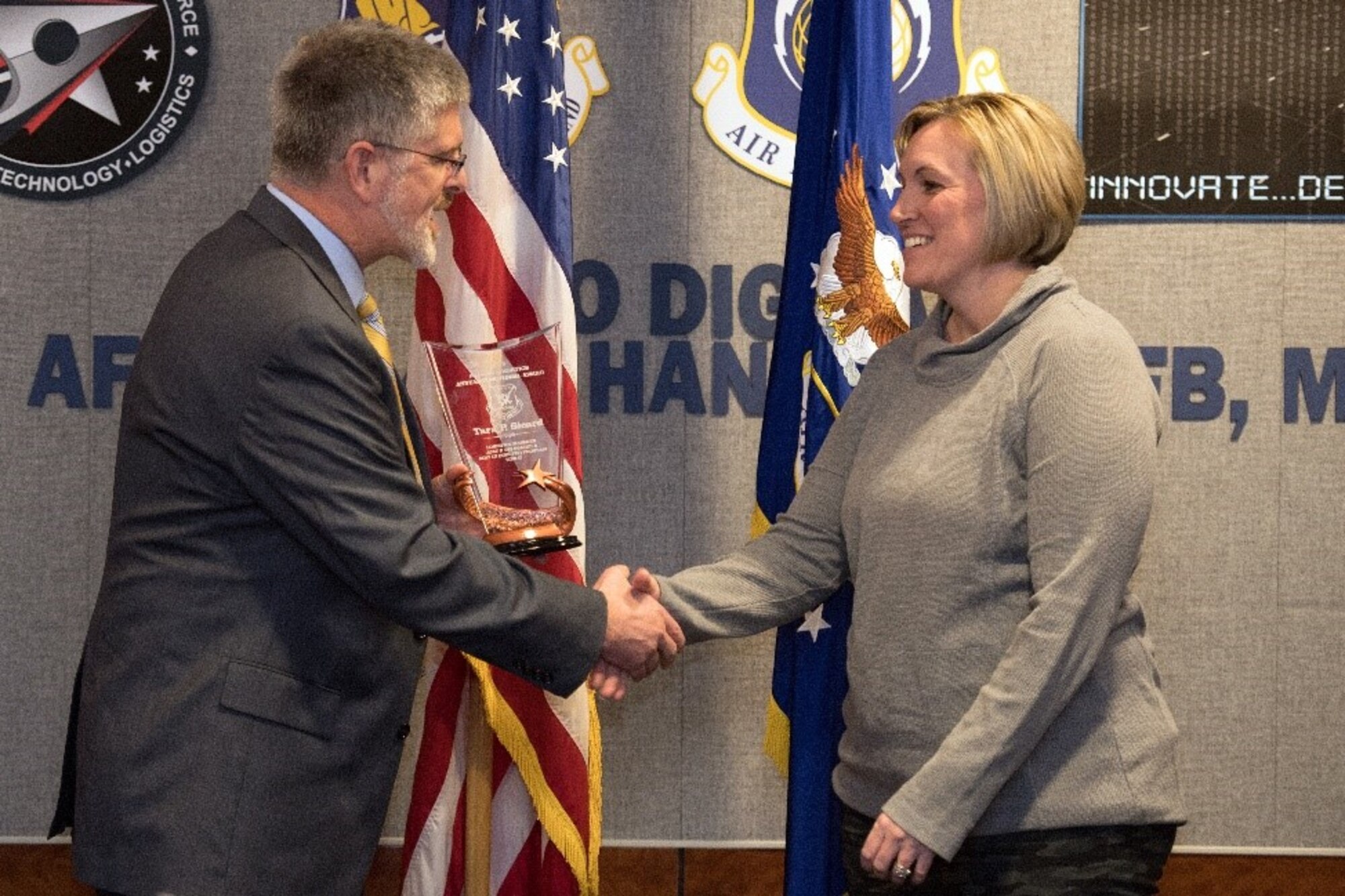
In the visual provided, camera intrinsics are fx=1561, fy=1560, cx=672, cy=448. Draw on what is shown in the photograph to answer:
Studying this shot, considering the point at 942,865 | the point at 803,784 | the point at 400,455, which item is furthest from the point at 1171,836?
the point at 400,455

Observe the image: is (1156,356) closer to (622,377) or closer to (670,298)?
(670,298)

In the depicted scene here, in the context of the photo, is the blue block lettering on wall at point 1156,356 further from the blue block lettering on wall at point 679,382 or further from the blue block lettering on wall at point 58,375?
the blue block lettering on wall at point 58,375

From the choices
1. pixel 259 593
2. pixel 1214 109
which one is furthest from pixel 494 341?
pixel 1214 109

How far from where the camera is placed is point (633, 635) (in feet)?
7.88

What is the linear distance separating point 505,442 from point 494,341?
0.34 m

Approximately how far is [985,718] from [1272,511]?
186cm

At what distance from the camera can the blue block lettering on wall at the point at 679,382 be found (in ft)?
11.6

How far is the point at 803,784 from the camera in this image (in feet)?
9.34

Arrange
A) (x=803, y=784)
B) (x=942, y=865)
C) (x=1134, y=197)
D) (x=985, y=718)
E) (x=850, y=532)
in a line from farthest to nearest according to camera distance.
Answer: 1. (x=1134, y=197)
2. (x=803, y=784)
3. (x=850, y=532)
4. (x=942, y=865)
5. (x=985, y=718)

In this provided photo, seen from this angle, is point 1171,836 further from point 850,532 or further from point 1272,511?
point 1272,511

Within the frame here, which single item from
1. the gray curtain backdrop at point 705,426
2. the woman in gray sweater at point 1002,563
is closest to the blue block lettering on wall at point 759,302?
the gray curtain backdrop at point 705,426

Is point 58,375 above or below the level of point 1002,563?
above

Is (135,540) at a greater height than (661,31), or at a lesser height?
lesser

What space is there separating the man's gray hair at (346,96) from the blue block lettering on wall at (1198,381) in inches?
78.0
